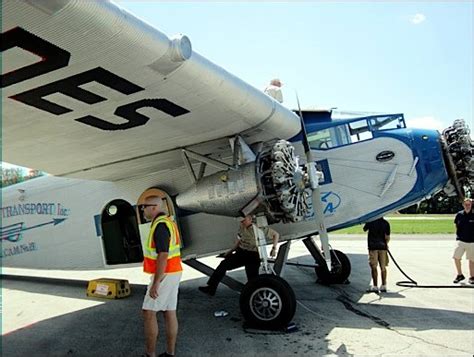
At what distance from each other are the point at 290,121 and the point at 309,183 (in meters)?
1.06

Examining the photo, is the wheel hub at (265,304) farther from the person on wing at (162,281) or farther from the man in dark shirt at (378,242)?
the man in dark shirt at (378,242)

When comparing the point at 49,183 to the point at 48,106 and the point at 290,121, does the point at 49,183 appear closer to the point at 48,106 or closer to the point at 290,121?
the point at 48,106

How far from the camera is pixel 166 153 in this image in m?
6.48

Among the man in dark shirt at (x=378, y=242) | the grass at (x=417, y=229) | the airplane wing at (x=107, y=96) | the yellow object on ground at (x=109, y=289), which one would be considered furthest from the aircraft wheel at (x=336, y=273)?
the grass at (x=417, y=229)

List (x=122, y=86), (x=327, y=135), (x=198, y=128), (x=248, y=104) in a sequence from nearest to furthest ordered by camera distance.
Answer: (x=122, y=86)
(x=248, y=104)
(x=198, y=128)
(x=327, y=135)

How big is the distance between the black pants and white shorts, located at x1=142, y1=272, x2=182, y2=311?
2482 mm

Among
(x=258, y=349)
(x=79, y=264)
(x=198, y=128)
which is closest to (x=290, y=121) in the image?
(x=198, y=128)

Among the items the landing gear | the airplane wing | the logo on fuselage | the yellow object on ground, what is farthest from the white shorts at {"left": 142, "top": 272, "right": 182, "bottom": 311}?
the landing gear

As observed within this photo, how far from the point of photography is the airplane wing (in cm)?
313

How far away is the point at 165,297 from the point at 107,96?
2.19 m

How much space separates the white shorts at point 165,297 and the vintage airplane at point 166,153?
1.59 metres

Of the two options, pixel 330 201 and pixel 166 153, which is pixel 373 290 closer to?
pixel 330 201

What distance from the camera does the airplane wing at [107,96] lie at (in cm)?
313

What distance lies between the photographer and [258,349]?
189 inches
